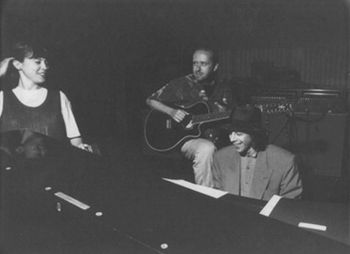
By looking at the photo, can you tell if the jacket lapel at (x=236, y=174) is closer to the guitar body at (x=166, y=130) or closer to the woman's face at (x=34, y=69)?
the guitar body at (x=166, y=130)

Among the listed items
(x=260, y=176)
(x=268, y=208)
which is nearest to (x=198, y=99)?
(x=260, y=176)

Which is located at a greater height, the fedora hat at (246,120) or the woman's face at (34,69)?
the woman's face at (34,69)

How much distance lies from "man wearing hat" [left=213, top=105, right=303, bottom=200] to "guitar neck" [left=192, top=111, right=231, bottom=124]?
0.04 m

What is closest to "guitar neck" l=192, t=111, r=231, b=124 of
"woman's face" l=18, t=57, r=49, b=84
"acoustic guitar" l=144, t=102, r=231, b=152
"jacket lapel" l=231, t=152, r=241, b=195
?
"acoustic guitar" l=144, t=102, r=231, b=152

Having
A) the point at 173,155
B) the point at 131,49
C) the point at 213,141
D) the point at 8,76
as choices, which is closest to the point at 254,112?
the point at 213,141

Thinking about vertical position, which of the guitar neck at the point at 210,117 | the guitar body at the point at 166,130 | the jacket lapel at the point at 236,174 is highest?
the guitar neck at the point at 210,117

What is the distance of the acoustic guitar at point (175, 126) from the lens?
6.04ft

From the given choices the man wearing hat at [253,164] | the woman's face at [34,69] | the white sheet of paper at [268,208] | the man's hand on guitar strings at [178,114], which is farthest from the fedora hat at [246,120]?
the woman's face at [34,69]

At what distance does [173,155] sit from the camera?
6.27 feet

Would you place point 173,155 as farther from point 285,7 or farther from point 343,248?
point 343,248

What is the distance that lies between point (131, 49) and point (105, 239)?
44.7 inches

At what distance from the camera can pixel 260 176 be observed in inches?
66.9

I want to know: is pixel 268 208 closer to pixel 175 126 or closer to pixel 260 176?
pixel 260 176

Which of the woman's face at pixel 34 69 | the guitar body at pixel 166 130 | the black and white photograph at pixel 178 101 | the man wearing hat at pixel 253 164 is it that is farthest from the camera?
the guitar body at pixel 166 130
